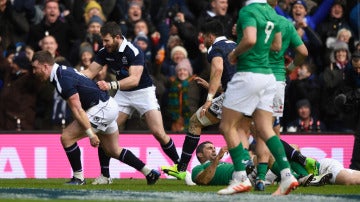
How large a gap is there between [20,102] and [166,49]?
3483 mm

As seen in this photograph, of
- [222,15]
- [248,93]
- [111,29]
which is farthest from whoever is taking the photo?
[222,15]

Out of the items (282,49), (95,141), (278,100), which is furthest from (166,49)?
(278,100)

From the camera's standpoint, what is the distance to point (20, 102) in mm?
21516

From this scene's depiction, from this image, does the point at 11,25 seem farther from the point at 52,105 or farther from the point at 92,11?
the point at 52,105

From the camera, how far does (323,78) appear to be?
2242 cm

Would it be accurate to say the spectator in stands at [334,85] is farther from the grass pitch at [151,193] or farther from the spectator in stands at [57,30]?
the grass pitch at [151,193]

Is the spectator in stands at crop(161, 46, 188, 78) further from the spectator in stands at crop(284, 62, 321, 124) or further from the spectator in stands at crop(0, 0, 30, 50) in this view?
the spectator in stands at crop(0, 0, 30, 50)

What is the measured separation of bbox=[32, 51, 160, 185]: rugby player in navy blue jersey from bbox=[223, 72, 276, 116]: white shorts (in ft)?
8.89

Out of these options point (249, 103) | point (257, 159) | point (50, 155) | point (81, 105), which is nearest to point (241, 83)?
point (249, 103)

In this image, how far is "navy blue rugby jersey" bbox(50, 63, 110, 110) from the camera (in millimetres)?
16391

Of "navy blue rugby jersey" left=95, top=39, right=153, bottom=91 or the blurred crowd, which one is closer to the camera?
"navy blue rugby jersey" left=95, top=39, right=153, bottom=91

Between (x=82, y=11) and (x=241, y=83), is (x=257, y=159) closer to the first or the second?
(x=241, y=83)

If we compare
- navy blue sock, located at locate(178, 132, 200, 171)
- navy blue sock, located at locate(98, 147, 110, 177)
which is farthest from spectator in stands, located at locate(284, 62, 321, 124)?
navy blue sock, located at locate(98, 147, 110, 177)

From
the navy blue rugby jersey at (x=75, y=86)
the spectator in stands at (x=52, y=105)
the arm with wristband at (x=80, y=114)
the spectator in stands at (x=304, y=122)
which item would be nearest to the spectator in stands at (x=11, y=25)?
the spectator in stands at (x=52, y=105)
